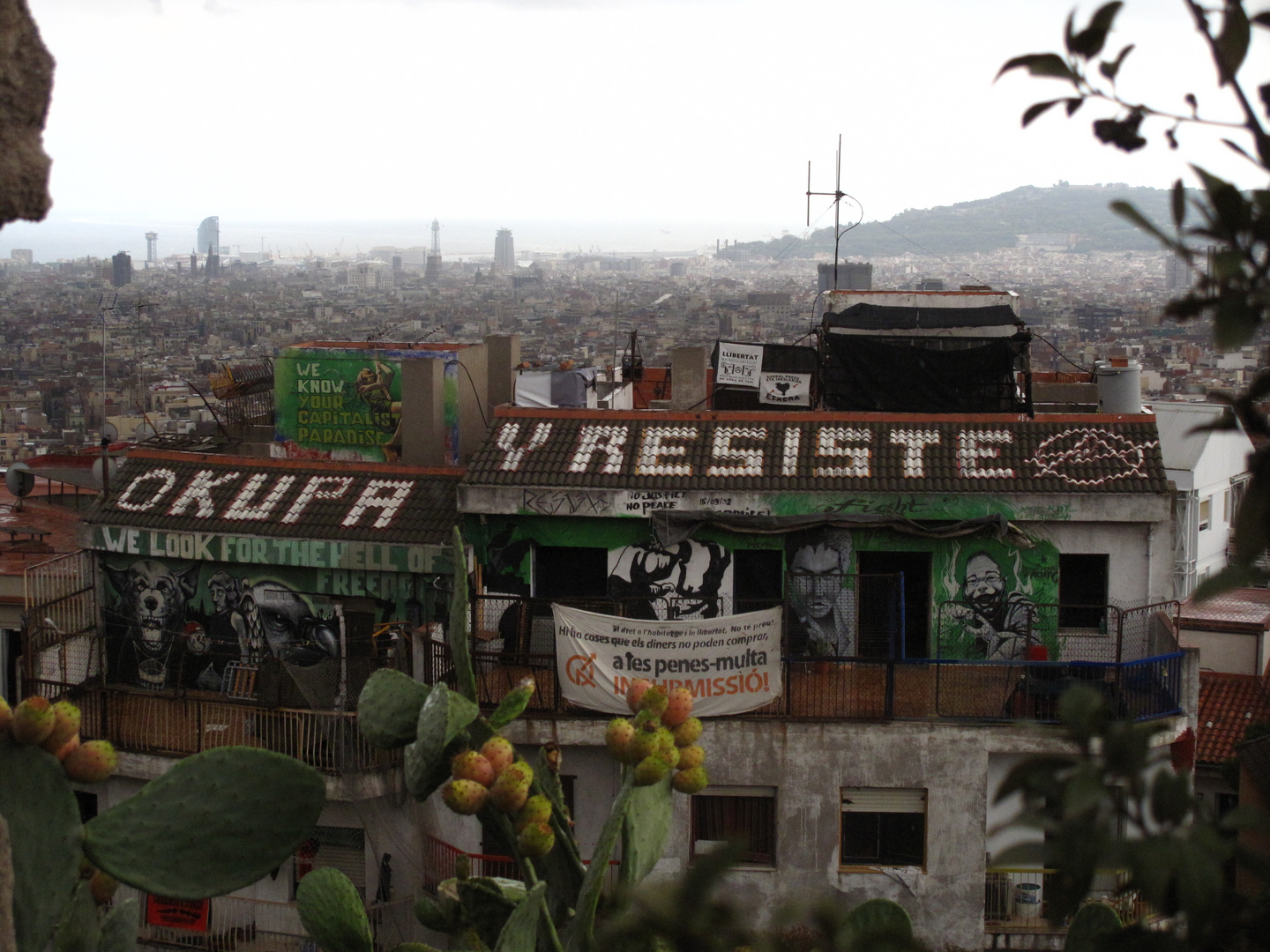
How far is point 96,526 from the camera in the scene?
54.0ft

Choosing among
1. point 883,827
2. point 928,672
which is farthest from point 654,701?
point 928,672

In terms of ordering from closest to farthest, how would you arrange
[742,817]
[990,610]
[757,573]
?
[742,817]
[990,610]
[757,573]

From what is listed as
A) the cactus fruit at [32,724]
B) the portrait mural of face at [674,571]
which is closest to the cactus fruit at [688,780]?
the cactus fruit at [32,724]

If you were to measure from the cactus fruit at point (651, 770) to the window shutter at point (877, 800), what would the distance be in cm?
754

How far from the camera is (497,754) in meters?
5.79

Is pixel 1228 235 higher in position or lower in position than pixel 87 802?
higher

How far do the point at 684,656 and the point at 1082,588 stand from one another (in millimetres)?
4537

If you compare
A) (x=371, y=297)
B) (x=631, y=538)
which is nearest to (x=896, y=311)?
(x=631, y=538)

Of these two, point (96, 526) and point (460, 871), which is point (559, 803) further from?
point (96, 526)

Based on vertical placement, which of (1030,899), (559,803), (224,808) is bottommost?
(1030,899)

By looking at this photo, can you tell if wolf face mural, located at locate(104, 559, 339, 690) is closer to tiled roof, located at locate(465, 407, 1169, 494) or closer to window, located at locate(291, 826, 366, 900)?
window, located at locate(291, 826, 366, 900)

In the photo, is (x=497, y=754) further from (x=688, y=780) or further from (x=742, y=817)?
(x=742, y=817)

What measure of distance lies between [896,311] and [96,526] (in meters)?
10.5

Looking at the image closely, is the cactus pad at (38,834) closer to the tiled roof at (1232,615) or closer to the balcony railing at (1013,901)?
the balcony railing at (1013,901)
